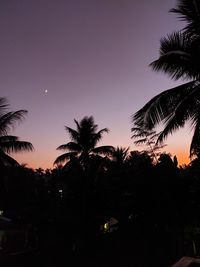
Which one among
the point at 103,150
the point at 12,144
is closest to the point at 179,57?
the point at 12,144

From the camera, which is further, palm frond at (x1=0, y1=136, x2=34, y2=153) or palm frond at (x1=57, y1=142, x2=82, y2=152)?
palm frond at (x1=57, y1=142, x2=82, y2=152)

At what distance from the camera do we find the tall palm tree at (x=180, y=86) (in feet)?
31.6

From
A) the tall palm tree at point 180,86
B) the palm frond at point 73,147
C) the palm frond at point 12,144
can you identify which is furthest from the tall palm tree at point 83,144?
the tall palm tree at point 180,86

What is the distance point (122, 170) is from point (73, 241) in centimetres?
721

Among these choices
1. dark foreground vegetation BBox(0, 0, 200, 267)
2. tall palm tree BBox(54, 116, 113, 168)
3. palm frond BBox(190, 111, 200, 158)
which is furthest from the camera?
tall palm tree BBox(54, 116, 113, 168)

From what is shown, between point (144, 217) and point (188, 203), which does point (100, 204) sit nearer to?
point (144, 217)

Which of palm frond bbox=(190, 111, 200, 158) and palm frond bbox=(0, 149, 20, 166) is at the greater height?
palm frond bbox=(0, 149, 20, 166)

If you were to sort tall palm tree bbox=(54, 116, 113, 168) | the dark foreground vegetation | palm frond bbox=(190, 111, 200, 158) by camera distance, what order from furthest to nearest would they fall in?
tall palm tree bbox=(54, 116, 113, 168) < the dark foreground vegetation < palm frond bbox=(190, 111, 200, 158)

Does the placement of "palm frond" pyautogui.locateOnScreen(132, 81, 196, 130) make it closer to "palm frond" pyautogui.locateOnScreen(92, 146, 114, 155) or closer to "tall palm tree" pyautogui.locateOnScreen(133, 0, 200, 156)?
"tall palm tree" pyautogui.locateOnScreen(133, 0, 200, 156)

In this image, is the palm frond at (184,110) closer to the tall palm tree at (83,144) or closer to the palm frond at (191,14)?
the palm frond at (191,14)

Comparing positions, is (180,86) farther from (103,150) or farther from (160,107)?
(103,150)

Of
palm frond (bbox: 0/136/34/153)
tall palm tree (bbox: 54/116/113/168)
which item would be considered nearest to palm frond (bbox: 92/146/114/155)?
tall palm tree (bbox: 54/116/113/168)

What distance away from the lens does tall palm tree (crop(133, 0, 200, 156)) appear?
9.62m

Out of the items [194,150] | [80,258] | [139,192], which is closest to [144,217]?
[139,192]
